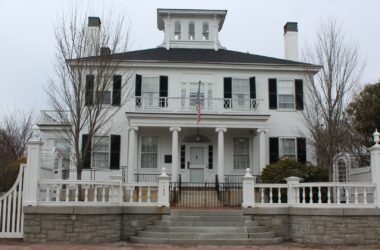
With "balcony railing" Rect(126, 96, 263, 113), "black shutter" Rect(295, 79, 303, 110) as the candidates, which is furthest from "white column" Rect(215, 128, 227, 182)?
"black shutter" Rect(295, 79, 303, 110)

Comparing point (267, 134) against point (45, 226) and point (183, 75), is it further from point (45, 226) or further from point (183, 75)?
point (45, 226)

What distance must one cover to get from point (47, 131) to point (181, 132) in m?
7.24

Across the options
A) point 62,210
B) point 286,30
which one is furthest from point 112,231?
point 286,30

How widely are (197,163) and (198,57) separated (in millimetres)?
5924

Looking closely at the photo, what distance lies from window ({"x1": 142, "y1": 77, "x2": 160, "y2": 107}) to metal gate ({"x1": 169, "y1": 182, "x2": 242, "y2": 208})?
194 inches

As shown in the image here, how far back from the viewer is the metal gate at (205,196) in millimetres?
18913

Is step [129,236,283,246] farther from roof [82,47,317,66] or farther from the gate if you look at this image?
roof [82,47,317,66]

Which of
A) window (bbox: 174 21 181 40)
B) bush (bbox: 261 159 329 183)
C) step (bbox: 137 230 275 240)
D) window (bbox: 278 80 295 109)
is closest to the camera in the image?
step (bbox: 137 230 275 240)

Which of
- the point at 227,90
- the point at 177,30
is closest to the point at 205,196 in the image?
the point at 227,90

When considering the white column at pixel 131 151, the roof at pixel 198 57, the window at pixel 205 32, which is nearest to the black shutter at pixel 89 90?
the white column at pixel 131 151

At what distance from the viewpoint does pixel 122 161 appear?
22.7 metres

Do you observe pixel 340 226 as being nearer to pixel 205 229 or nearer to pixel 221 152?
pixel 205 229

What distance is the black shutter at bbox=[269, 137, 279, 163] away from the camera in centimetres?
2297

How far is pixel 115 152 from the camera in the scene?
22.5 meters
